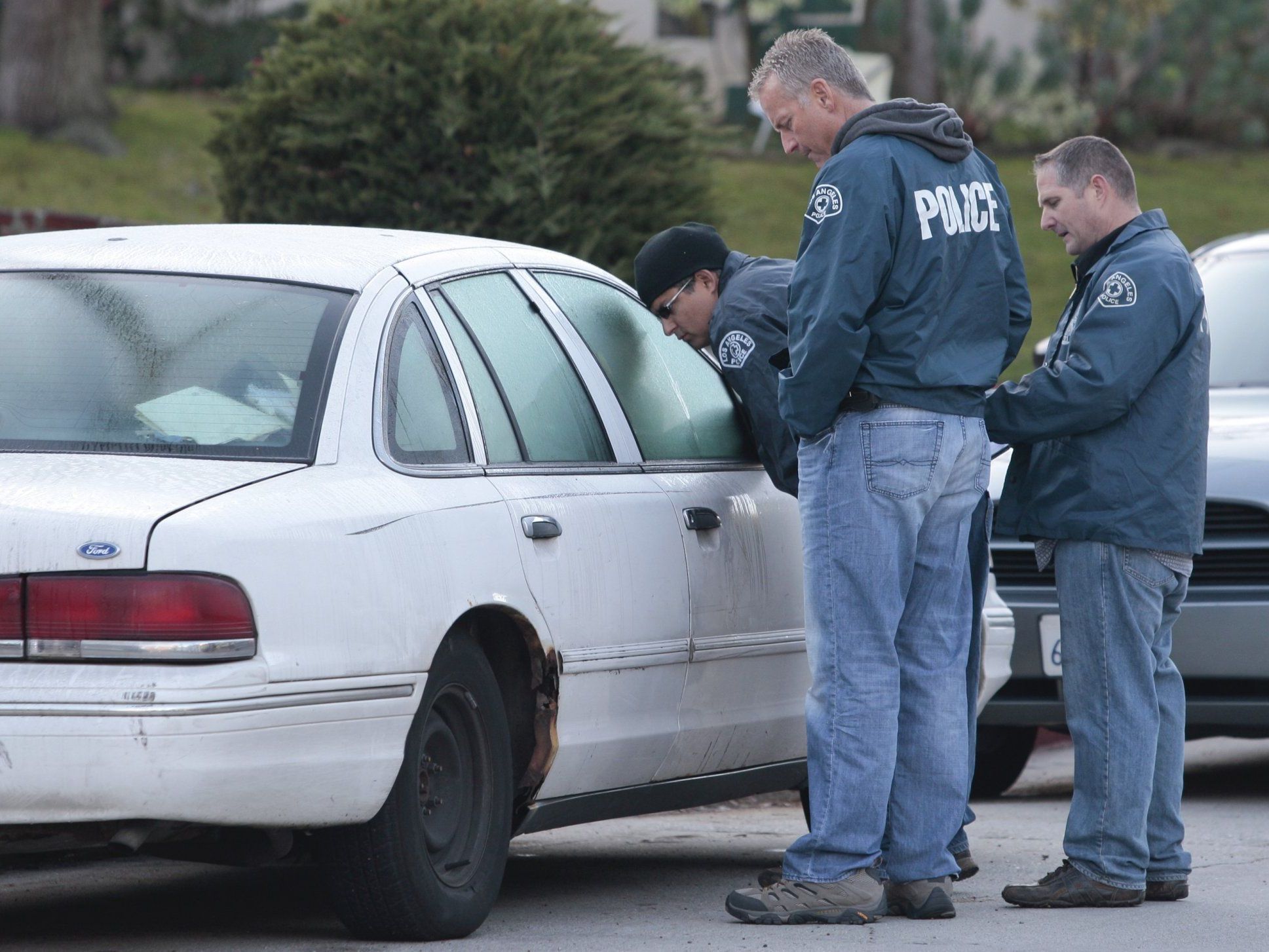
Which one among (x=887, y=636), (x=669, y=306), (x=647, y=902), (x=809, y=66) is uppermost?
(x=809, y=66)

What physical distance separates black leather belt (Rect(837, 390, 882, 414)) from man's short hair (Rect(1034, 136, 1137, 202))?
2.97 feet

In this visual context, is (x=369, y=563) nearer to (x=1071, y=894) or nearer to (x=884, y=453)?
(x=884, y=453)

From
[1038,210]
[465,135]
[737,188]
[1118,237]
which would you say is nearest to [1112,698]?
[1118,237]

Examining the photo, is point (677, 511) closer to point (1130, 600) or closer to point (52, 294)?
point (1130, 600)

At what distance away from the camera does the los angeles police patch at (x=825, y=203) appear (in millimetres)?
4441

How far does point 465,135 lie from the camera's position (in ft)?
28.7

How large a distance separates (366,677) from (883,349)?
1391 millimetres

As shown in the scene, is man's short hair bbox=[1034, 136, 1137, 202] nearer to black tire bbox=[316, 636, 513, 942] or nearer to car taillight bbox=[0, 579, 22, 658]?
black tire bbox=[316, 636, 513, 942]

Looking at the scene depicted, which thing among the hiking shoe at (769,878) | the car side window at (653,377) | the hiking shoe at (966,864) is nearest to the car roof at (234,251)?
the car side window at (653,377)

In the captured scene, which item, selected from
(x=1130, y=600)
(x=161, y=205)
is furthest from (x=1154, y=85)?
(x=1130, y=600)

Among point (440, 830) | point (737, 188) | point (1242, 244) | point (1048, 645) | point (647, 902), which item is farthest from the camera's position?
point (737, 188)

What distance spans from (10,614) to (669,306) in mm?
2069

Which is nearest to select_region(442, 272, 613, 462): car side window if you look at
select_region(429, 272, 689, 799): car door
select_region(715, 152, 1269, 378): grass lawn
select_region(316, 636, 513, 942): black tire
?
select_region(429, 272, 689, 799): car door

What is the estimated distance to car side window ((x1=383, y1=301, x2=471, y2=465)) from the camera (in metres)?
4.21
